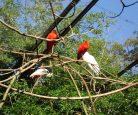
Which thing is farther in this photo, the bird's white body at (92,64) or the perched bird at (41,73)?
the perched bird at (41,73)

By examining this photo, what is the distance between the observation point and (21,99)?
4.45 meters

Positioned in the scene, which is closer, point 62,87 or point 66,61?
point 66,61

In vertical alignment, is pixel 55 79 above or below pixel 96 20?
below

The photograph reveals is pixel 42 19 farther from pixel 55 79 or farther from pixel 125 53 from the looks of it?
pixel 125 53

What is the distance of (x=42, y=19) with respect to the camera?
27.8 ft

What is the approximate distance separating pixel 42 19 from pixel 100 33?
1702mm

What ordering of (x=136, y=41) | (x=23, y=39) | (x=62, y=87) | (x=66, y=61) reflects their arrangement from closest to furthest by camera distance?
(x=66, y=61)
(x=62, y=87)
(x=23, y=39)
(x=136, y=41)

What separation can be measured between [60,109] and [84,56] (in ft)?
2.66

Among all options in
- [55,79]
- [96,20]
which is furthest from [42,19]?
[55,79]

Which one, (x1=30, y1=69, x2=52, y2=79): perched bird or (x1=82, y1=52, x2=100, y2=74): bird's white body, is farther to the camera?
(x1=30, y1=69, x2=52, y2=79): perched bird

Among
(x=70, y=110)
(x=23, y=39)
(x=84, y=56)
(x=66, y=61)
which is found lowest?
(x=70, y=110)

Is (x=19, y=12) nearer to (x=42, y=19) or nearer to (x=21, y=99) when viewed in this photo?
(x=42, y=19)

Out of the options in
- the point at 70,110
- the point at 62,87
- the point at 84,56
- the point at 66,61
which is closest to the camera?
the point at 66,61

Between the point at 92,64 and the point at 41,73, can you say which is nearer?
the point at 92,64
